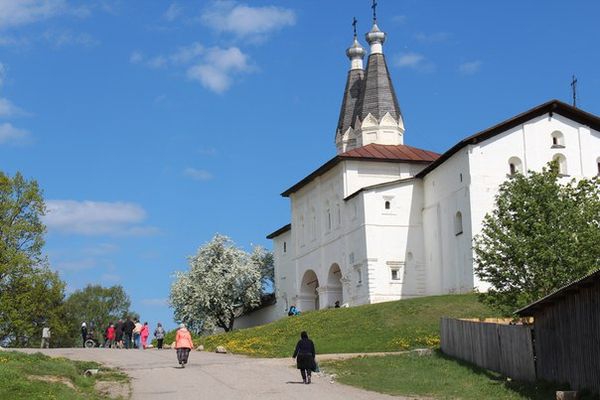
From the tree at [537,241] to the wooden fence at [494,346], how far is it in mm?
1605

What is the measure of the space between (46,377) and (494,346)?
11.4 m

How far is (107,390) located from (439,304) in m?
22.5

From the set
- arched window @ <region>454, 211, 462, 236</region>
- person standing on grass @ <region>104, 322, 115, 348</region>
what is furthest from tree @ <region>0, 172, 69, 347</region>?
arched window @ <region>454, 211, 462, 236</region>

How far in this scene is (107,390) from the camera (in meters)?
22.2

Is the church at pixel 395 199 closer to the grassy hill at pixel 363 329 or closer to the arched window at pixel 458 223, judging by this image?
the arched window at pixel 458 223

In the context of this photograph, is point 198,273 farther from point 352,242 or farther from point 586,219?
point 586,219

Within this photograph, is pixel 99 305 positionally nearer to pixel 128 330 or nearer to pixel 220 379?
pixel 128 330

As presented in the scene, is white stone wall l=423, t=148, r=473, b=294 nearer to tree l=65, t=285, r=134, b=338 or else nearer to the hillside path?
the hillside path

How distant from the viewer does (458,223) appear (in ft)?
167

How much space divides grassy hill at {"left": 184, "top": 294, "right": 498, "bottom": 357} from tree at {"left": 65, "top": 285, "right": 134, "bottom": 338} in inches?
1809

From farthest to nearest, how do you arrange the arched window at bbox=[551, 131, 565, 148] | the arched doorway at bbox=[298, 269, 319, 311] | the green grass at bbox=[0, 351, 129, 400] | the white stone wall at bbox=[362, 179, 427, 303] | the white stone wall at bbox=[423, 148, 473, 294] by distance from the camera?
1. the arched doorway at bbox=[298, 269, 319, 311]
2. the white stone wall at bbox=[362, 179, 427, 303]
3. the arched window at bbox=[551, 131, 565, 148]
4. the white stone wall at bbox=[423, 148, 473, 294]
5. the green grass at bbox=[0, 351, 129, 400]

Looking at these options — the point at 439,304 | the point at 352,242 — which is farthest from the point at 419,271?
the point at 439,304

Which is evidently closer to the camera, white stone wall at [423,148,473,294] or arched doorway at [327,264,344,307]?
white stone wall at [423,148,473,294]

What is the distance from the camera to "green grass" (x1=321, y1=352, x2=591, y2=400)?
21734mm
